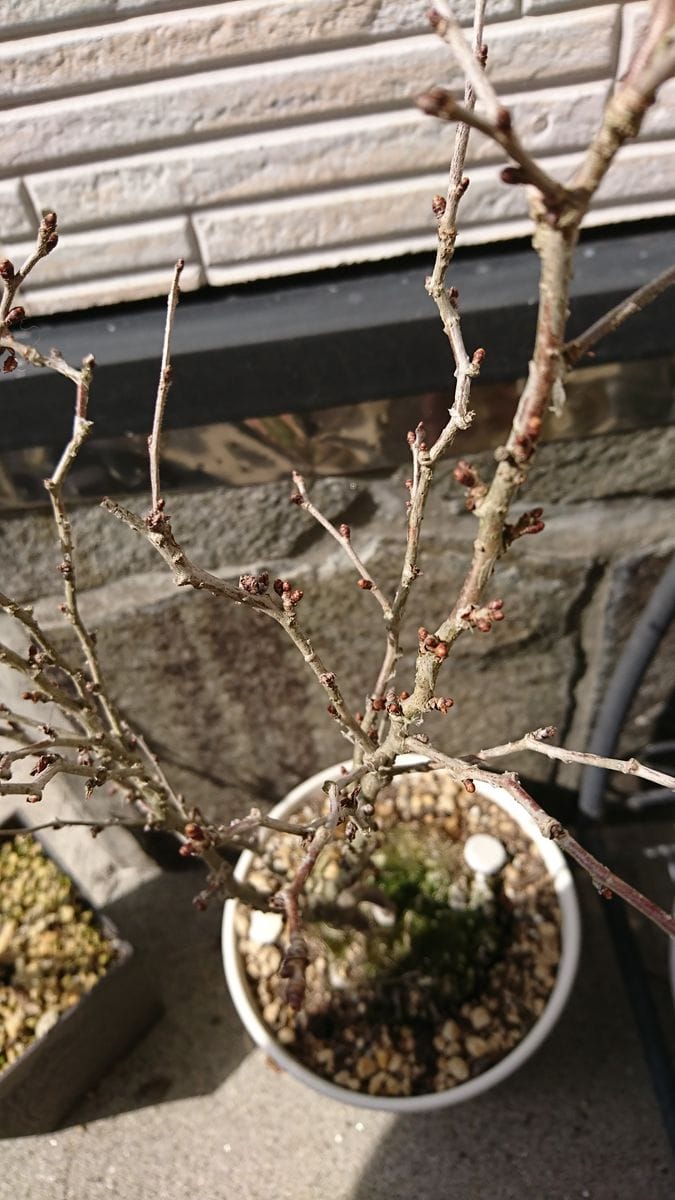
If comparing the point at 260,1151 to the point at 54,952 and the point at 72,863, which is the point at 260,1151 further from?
the point at 72,863

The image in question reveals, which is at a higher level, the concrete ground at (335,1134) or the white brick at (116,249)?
the white brick at (116,249)

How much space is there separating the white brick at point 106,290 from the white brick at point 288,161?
8 centimetres

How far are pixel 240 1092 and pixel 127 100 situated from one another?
1.49 metres

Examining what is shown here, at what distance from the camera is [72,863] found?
70.8 inches

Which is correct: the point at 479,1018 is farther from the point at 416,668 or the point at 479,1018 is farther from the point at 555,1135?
the point at 416,668

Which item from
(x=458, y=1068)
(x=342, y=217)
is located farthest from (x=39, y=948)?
(x=342, y=217)

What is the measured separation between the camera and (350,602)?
1.36 metres

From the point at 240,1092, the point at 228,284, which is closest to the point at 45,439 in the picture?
the point at 228,284

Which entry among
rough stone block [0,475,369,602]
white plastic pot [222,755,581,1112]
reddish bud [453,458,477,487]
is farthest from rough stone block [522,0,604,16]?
white plastic pot [222,755,581,1112]

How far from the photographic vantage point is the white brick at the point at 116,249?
3.60 ft

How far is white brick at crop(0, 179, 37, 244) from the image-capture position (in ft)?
3.43

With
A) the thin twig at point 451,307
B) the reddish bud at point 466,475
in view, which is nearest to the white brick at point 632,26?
the thin twig at point 451,307

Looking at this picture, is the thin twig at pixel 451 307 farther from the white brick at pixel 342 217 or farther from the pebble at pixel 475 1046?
the pebble at pixel 475 1046

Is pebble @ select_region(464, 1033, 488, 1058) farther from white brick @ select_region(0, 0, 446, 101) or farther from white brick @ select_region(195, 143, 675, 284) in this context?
white brick @ select_region(0, 0, 446, 101)
